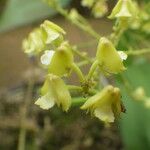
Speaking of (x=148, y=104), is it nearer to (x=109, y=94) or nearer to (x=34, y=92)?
(x=109, y=94)

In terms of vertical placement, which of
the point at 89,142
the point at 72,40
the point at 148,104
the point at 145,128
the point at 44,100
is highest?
the point at 44,100

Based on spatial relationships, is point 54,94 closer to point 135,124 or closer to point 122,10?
point 122,10

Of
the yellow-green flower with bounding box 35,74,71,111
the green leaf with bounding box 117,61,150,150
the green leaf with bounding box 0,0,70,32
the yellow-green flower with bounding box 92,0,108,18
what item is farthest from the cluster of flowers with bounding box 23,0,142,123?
the green leaf with bounding box 0,0,70,32

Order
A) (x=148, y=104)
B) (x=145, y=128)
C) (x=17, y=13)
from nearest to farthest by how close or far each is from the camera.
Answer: (x=148, y=104), (x=145, y=128), (x=17, y=13)

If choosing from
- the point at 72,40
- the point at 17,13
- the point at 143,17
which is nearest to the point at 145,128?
the point at 143,17

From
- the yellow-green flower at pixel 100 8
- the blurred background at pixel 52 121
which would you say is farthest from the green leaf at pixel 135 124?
the yellow-green flower at pixel 100 8

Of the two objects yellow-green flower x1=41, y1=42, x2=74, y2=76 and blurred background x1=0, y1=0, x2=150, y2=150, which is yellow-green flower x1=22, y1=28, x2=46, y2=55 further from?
blurred background x1=0, y1=0, x2=150, y2=150
